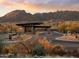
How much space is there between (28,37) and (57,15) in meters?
0.57

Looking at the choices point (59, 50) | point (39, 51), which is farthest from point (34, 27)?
point (59, 50)

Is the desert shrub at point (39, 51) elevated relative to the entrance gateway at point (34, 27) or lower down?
lower down

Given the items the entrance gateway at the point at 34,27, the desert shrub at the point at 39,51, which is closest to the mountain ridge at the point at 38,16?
the entrance gateway at the point at 34,27

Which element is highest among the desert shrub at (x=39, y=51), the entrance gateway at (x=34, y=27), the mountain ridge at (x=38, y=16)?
the mountain ridge at (x=38, y=16)

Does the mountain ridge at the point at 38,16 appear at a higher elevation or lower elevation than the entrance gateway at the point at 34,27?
higher

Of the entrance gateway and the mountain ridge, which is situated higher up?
the mountain ridge

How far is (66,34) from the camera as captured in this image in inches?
136

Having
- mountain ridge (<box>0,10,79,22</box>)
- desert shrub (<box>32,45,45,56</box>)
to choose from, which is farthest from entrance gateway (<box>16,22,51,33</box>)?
desert shrub (<box>32,45,45,56</box>)

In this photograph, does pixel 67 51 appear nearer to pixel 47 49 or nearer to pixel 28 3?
pixel 47 49

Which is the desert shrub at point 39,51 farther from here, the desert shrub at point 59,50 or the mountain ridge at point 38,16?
the mountain ridge at point 38,16

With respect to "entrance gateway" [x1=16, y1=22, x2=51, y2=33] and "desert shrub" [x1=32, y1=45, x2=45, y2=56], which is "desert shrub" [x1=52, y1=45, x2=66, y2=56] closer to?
"desert shrub" [x1=32, y1=45, x2=45, y2=56]

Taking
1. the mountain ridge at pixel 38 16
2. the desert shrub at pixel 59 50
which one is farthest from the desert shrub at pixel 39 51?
the mountain ridge at pixel 38 16

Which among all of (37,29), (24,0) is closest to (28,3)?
(24,0)

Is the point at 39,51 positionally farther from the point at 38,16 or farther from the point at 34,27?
the point at 38,16
